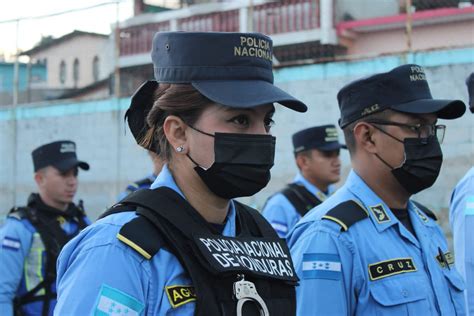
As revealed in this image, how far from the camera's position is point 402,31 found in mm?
12219

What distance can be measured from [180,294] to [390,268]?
1.22 metres

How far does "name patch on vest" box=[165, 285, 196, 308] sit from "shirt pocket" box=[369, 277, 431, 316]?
108cm

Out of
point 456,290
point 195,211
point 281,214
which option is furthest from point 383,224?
point 281,214

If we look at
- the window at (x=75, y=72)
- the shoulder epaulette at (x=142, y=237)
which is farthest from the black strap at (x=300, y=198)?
the window at (x=75, y=72)

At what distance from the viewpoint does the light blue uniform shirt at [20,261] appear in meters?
5.25

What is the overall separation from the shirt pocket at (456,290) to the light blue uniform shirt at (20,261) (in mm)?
3026

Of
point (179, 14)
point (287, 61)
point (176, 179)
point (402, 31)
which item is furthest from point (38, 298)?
point (179, 14)

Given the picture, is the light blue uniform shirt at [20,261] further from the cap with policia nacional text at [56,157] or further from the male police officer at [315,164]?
the male police officer at [315,164]

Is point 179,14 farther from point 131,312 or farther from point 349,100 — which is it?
point 131,312

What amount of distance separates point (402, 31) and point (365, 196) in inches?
365

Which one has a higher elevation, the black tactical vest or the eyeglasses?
the eyeglasses

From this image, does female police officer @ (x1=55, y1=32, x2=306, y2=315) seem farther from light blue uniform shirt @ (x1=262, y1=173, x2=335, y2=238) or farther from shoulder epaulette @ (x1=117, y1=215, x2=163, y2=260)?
light blue uniform shirt @ (x1=262, y1=173, x2=335, y2=238)

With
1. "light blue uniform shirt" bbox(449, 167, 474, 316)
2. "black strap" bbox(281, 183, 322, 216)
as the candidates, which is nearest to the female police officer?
"light blue uniform shirt" bbox(449, 167, 474, 316)

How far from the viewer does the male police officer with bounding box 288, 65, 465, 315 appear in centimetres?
310
